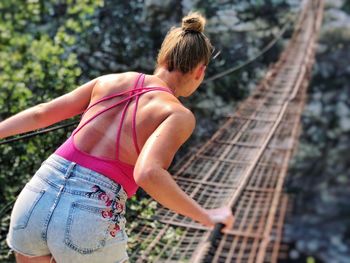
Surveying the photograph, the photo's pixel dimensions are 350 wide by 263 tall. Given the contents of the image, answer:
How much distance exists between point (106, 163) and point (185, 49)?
0.17m

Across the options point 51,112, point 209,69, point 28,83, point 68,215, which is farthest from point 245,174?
point 68,215

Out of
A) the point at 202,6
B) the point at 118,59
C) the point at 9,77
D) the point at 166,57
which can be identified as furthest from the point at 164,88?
the point at 202,6

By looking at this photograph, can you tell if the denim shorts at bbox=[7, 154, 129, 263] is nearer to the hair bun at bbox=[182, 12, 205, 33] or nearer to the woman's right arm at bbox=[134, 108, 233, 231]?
the woman's right arm at bbox=[134, 108, 233, 231]

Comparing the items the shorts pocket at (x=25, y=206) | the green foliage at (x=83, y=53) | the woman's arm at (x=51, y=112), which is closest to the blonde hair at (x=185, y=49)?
the woman's arm at (x=51, y=112)

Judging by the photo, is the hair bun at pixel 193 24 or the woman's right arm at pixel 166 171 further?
the hair bun at pixel 193 24

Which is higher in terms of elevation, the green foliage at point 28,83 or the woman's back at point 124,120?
the woman's back at point 124,120

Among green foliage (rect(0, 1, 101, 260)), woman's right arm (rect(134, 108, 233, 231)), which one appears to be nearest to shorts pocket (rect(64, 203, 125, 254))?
woman's right arm (rect(134, 108, 233, 231))

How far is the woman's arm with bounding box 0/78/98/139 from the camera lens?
3.07 feet

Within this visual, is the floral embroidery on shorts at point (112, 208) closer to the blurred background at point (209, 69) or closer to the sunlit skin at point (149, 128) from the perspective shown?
the sunlit skin at point (149, 128)

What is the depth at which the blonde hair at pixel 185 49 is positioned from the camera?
866 mm

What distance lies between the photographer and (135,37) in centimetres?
298

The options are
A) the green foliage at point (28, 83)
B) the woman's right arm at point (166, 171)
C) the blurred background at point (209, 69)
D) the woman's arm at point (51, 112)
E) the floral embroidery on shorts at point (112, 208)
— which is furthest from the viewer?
the blurred background at point (209, 69)

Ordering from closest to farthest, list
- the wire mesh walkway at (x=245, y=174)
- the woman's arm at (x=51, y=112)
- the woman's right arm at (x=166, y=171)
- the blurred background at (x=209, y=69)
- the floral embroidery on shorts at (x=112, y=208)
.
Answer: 1. the woman's right arm at (x=166, y=171)
2. the floral embroidery on shorts at (x=112, y=208)
3. the woman's arm at (x=51, y=112)
4. the wire mesh walkway at (x=245, y=174)
5. the blurred background at (x=209, y=69)

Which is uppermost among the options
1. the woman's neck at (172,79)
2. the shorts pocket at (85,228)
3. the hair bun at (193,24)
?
the hair bun at (193,24)
